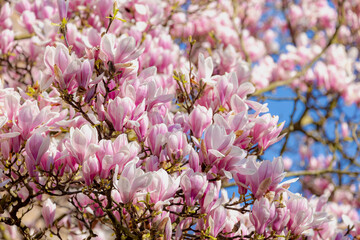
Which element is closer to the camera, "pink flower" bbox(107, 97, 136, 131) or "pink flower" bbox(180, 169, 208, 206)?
"pink flower" bbox(180, 169, 208, 206)

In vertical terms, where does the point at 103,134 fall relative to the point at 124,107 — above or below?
below

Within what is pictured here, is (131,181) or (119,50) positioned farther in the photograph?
(119,50)

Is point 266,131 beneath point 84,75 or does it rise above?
beneath

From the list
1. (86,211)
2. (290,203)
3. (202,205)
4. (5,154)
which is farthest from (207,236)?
(5,154)

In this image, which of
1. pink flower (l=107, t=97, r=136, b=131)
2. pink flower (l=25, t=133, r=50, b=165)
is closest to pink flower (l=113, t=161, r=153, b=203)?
pink flower (l=107, t=97, r=136, b=131)

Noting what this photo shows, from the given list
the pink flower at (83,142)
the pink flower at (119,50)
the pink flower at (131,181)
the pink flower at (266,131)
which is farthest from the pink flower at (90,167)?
the pink flower at (266,131)

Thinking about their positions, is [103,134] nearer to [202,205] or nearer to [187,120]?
[187,120]

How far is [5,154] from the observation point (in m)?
2.30

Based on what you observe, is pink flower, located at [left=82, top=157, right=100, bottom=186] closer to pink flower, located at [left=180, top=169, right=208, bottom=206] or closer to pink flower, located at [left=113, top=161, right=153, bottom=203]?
pink flower, located at [left=113, top=161, right=153, bottom=203]

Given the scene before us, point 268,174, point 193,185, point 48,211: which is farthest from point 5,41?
point 268,174

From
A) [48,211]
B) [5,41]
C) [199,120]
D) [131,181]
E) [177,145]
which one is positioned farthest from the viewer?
[5,41]

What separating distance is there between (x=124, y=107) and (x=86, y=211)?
94cm

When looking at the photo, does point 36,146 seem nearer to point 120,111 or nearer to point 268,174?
point 120,111

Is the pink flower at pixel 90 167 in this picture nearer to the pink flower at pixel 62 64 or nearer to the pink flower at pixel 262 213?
the pink flower at pixel 62 64
